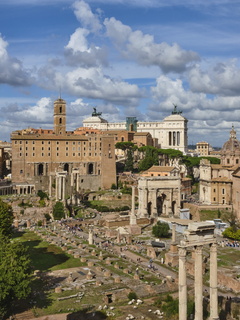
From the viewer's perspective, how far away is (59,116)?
97625 millimetres

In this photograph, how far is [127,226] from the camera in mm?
54906

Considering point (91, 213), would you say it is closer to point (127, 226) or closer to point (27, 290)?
point (127, 226)

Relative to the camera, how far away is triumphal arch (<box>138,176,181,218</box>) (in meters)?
63.8

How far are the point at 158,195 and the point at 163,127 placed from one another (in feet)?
209

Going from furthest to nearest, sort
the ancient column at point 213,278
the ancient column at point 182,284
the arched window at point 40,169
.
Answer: the arched window at point 40,169
the ancient column at point 213,278
the ancient column at point 182,284

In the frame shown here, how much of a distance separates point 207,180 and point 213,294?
168 feet

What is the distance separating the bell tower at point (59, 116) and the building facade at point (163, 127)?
32.8 m

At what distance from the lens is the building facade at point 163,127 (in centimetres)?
12469

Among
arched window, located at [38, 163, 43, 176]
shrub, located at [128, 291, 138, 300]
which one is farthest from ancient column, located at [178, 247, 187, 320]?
arched window, located at [38, 163, 43, 176]

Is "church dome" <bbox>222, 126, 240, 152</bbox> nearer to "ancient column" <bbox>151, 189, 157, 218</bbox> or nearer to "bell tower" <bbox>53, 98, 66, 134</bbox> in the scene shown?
"ancient column" <bbox>151, 189, 157, 218</bbox>

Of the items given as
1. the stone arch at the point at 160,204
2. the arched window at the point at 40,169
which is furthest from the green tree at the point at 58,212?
the arched window at the point at 40,169

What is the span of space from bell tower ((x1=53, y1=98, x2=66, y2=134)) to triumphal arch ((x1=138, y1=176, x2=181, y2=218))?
1528 inches

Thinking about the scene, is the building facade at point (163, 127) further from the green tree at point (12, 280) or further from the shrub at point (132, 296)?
the green tree at point (12, 280)

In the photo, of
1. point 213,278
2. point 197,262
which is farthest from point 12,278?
A: point 213,278
